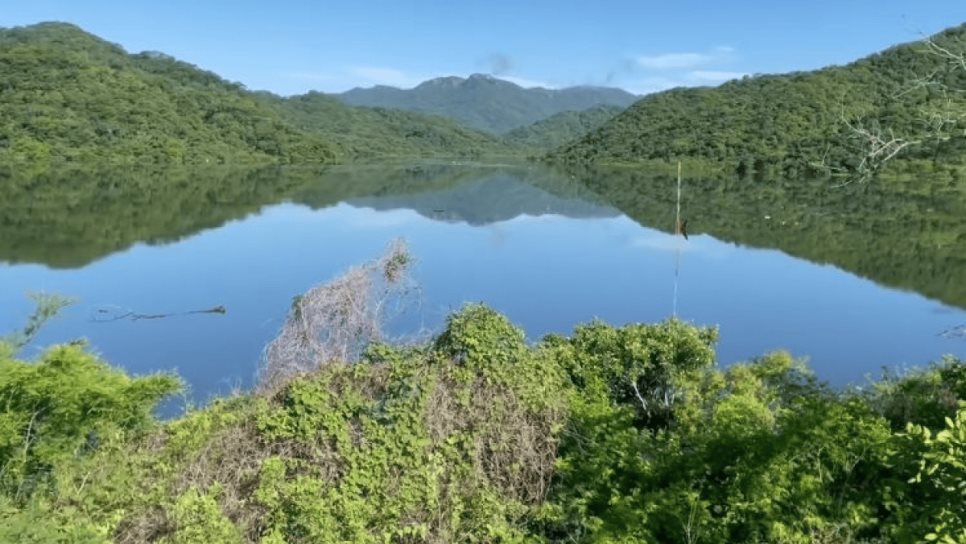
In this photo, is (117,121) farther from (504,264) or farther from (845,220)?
(845,220)

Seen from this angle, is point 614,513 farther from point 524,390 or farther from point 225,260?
point 225,260

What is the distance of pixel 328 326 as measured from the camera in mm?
12945

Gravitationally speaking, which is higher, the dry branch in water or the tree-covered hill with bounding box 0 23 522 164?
the tree-covered hill with bounding box 0 23 522 164

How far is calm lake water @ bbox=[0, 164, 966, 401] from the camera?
22.6 metres

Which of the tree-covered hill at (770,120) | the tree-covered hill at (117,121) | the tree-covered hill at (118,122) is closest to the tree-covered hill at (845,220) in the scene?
the tree-covered hill at (770,120)

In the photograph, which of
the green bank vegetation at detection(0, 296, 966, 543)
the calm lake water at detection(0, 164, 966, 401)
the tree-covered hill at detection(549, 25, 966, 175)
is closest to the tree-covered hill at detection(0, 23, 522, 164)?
the calm lake water at detection(0, 164, 966, 401)

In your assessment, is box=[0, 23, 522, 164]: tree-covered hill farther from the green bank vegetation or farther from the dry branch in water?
the green bank vegetation

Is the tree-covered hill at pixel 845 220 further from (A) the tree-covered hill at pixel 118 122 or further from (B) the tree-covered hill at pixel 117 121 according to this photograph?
(B) the tree-covered hill at pixel 117 121

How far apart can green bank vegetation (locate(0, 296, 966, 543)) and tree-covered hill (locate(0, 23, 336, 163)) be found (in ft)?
328

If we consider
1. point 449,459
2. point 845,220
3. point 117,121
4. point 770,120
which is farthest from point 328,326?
point 770,120

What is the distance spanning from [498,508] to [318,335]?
17.4 feet

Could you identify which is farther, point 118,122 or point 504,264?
point 118,122

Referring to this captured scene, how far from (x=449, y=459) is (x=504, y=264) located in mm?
27722

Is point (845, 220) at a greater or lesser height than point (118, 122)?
lesser
